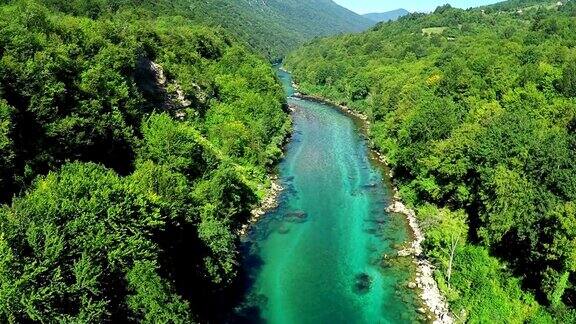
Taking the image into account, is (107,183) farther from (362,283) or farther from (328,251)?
(328,251)

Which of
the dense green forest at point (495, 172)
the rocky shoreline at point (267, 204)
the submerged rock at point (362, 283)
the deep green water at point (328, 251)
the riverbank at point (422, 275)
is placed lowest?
the rocky shoreline at point (267, 204)

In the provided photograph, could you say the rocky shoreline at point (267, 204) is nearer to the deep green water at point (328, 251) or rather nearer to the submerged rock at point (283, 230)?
the deep green water at point (328, 251)

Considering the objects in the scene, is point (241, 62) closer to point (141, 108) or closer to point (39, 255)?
point (141, 108)

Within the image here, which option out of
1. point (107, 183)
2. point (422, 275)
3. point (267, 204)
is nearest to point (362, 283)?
point (422, 275)

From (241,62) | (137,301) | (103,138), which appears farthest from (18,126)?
(241,62)

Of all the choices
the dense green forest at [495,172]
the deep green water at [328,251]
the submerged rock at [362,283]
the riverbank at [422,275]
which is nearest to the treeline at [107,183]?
the deep green water at [328,251]
